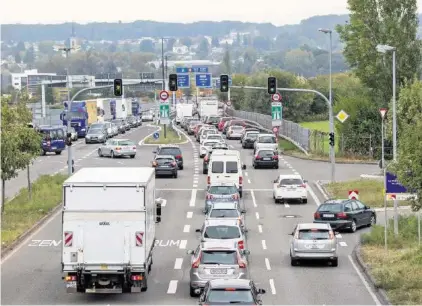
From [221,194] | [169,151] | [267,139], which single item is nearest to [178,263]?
[221,194]

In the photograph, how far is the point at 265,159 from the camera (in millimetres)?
67875

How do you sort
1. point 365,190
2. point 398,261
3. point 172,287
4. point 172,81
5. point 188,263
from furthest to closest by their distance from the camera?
point 172,81, point 365,190, point 188,263, point 398,261, point 172,287

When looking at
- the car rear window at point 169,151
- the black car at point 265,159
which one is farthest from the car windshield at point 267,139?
the car rear window at point 169,151

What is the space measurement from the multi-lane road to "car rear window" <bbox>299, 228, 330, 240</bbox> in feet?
3.30

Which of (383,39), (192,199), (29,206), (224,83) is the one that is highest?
(383,39)

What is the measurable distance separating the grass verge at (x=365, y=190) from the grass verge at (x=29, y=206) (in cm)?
1391

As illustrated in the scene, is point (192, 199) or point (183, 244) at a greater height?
point (192, 199)

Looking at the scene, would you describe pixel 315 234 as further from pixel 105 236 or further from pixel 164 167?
pixel 164 167

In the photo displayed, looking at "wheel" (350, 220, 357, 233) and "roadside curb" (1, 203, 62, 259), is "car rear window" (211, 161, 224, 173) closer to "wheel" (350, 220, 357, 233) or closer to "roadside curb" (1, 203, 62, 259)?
"roadside curb" (1, 203, 62, 259)

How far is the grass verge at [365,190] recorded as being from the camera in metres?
51.1

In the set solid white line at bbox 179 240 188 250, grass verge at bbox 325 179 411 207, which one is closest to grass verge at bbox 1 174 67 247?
solid white line at bbox 179 240 188 250

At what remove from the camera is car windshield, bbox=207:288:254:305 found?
2273 cm

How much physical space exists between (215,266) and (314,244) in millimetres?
6405

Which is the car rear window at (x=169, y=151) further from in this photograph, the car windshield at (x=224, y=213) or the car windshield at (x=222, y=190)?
the car windshield at (x=224, y=213)
